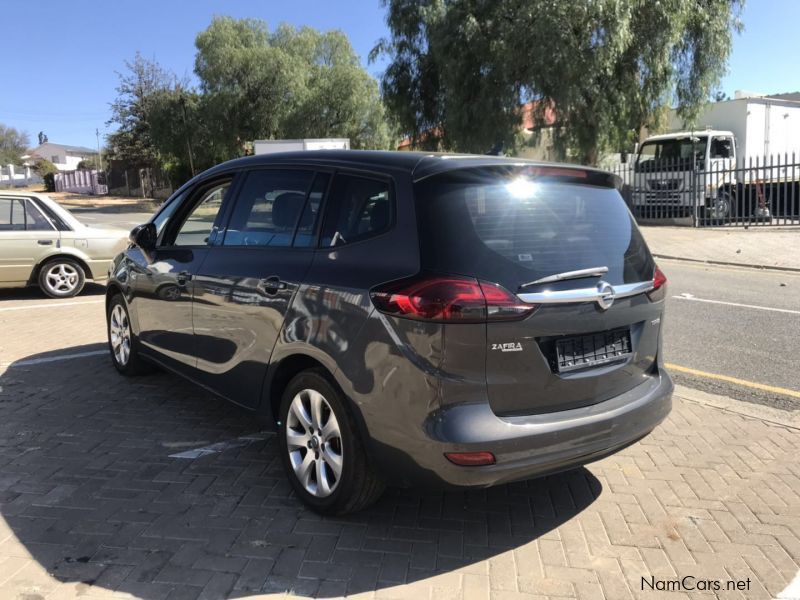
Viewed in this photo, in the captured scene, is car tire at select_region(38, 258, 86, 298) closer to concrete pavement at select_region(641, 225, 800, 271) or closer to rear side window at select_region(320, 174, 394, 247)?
rear side window at select_region(320, 174, 394, 247)

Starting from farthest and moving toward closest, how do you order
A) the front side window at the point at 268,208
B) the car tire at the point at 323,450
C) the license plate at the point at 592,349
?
the front side window at the point at 268,208, the car tire at the point at 323,450, the license plate at the point at 592,349

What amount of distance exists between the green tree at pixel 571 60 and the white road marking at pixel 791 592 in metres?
16.5

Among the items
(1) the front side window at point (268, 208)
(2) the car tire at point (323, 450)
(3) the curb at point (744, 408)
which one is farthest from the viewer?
(3) the curb at point (744, 408)

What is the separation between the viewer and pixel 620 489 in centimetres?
370

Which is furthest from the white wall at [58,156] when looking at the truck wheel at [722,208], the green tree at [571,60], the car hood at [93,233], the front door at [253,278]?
the front door at [253,278]

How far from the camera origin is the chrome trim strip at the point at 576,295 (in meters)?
2.88

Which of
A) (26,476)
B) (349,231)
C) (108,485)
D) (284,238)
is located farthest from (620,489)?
(26,476)

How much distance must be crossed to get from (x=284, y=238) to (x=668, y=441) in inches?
107

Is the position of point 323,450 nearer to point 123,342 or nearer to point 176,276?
point 176,276

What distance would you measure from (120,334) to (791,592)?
4.95m

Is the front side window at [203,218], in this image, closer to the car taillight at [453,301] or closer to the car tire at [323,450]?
the car tire at [323,450]

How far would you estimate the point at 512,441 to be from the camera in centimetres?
285

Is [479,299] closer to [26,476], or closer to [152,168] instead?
[26,476]

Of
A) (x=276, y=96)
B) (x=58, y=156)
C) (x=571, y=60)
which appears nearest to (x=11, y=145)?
(x=58, y=156)
